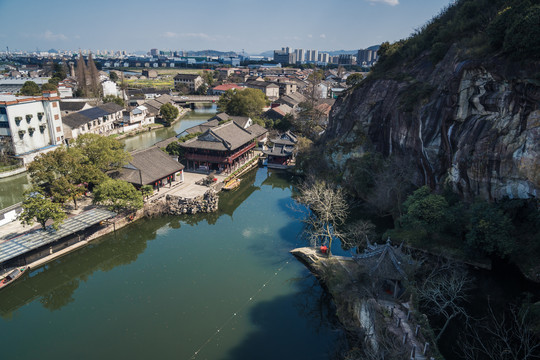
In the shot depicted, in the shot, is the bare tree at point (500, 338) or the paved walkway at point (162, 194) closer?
the bare tree at point (500, 338)

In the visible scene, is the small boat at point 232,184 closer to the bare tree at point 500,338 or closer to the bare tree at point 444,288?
the bare tree at point 444,288

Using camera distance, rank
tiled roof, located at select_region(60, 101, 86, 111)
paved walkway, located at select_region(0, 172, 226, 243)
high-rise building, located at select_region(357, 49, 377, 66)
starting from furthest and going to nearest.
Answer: high-rise building, located at select_region(357, 49, 377, 66) < tiled roof, located at select_region(60, 101, 86, 111) < paved walkway, located at select_region(0, 172, 226, 243)

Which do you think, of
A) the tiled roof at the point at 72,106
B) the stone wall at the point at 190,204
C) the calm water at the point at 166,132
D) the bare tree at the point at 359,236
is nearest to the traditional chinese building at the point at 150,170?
the stone wall at the point at 190,204

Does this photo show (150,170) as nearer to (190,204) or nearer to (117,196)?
(190,204)

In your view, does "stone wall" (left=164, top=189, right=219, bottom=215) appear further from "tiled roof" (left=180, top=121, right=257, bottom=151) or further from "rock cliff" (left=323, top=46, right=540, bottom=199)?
"rock cliff" (left=323, top=46, right=540, bottom=199)

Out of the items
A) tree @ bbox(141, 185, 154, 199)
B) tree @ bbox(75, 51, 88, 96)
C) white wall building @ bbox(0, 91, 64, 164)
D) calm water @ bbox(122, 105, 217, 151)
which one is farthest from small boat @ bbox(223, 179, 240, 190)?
tree @ bbox(75, 51, 88, 96)

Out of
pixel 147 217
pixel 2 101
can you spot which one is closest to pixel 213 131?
pixel 147 217
